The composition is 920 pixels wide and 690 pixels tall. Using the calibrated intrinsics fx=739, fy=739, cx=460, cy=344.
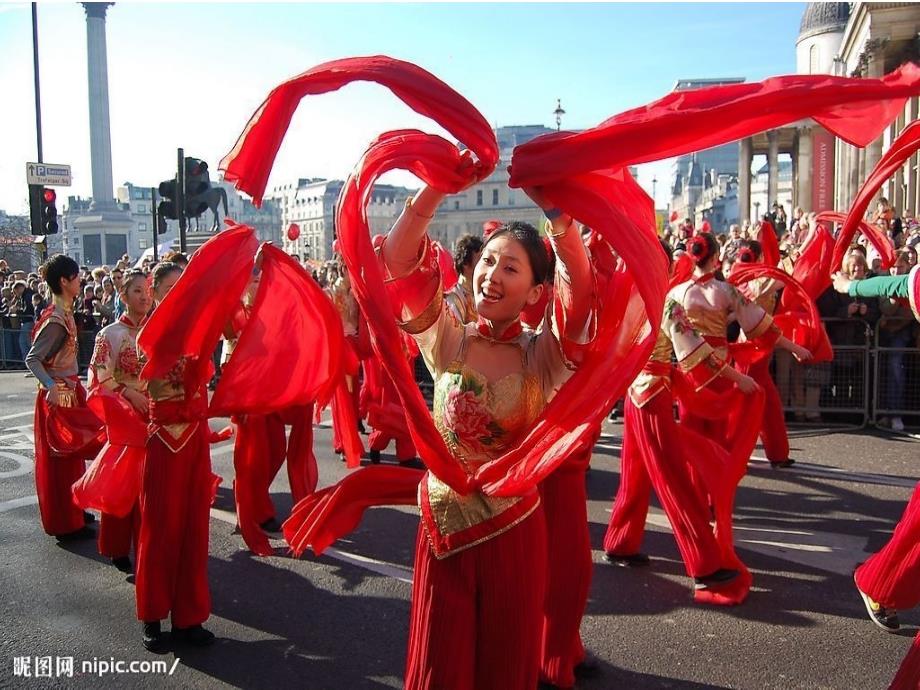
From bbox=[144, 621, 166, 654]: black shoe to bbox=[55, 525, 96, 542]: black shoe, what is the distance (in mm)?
2118

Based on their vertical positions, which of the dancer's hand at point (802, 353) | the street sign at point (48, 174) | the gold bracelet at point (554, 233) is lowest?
the dancer's hand at point (802, 353)

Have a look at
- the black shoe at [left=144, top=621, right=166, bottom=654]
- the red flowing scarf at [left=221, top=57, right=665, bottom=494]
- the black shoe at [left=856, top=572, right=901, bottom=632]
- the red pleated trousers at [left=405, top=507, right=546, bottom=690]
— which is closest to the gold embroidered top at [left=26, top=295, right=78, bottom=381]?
the black shoe at [left=144, top=621, right=166, bottom=654]

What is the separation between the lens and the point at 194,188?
10.6 m

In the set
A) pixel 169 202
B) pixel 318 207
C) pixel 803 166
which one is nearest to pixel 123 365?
pixel 169 202

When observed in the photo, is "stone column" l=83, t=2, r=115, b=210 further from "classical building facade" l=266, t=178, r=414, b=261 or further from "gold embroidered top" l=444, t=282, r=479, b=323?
"gold embroidered top" l=444, t=282, r=479, b=323

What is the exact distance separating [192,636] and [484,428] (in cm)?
245

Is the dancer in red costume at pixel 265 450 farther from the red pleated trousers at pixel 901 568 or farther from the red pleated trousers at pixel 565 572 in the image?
the red pleated trousers at pixel 901 568

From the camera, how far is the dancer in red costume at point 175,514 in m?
3.87

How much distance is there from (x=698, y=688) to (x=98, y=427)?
4.59 m

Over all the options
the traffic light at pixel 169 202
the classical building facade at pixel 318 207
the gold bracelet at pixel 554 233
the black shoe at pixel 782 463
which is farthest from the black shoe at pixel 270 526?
the classical building facade at pixel 318 207

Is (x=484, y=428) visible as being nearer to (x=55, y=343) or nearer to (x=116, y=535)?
(x=116, y=535)

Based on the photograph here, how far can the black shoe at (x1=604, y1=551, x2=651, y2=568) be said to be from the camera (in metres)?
4.95

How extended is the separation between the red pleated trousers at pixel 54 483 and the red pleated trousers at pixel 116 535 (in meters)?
0.77

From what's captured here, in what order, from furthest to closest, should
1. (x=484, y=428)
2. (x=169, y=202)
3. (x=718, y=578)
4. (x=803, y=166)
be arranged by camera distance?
(x=803, y=166), (x=169, y=202), (x=718, y=578), (x=484, y=428)
